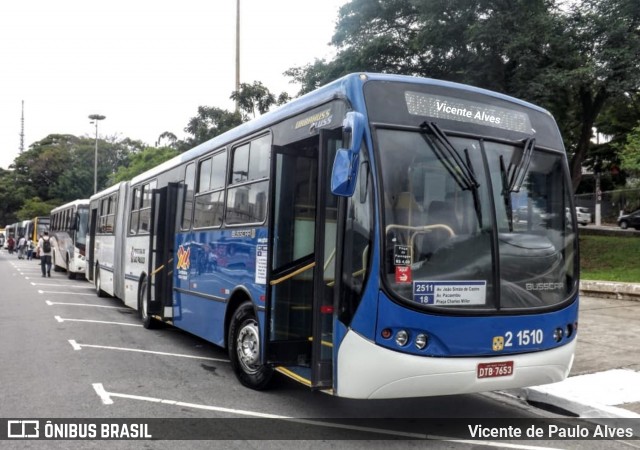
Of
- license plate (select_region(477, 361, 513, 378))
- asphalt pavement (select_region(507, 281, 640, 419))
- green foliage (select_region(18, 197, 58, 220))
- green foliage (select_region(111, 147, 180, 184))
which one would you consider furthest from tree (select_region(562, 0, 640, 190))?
green foliage (select_region(18, 197, 58, 220))

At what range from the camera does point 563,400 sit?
6523 mm

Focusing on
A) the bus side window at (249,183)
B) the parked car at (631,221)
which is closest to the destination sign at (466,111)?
the bus side window at (249,183)

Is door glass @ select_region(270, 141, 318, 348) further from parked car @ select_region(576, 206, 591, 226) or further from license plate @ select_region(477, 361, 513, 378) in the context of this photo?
parked car @ select_region(576, 206, 591, 226)

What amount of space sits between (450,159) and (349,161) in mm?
975

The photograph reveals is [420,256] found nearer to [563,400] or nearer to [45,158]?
[563,400]

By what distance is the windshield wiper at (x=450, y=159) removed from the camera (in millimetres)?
5234

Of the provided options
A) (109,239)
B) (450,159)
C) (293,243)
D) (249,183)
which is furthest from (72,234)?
(450,159)

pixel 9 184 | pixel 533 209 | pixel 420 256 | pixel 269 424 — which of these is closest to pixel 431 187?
pixel 420 256

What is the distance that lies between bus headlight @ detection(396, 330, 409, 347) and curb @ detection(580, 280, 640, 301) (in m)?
10.8

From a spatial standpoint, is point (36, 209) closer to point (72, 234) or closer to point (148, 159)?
point (148, 159)

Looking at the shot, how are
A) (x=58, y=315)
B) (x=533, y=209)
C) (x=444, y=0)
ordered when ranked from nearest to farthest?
(x=533, y=209) → (x=58, y=315) → (x=444, y=0)

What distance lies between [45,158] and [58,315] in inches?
2915

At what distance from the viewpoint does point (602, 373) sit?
7633 millimetres

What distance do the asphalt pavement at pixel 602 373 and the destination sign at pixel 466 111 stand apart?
9.55ft
